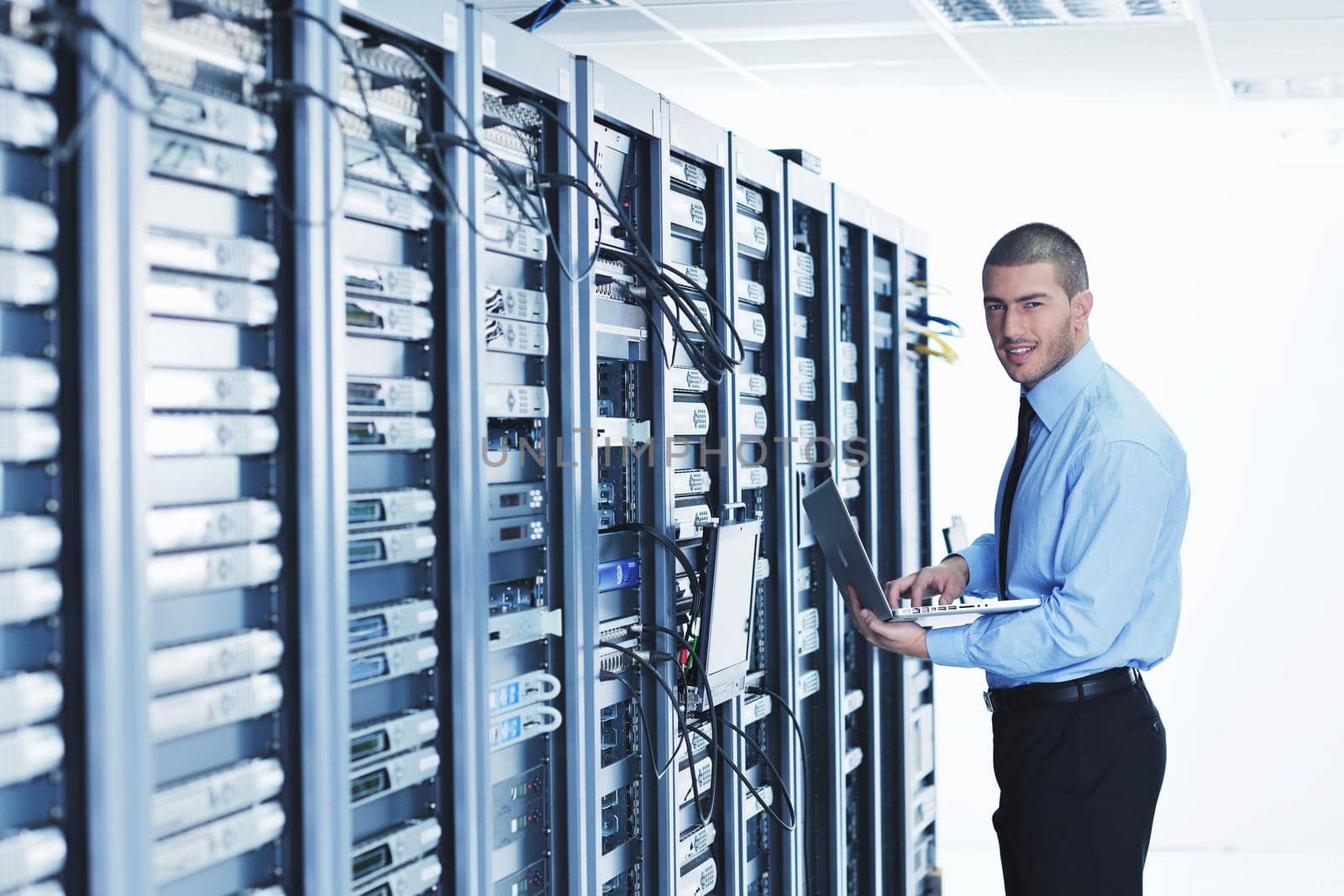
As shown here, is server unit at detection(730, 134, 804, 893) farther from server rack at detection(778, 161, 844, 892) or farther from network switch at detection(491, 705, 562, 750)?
network switch at detection(491, 705, 562, 750)

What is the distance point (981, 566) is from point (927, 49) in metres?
1.92

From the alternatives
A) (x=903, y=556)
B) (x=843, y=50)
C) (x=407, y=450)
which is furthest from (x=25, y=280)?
(x=843, y=50)

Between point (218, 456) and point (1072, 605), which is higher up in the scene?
point (218, 456)

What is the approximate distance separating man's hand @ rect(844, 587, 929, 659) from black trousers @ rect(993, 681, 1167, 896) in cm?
23

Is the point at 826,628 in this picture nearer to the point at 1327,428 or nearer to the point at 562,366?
the point at 562,366

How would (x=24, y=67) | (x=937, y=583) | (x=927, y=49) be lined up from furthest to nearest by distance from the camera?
(x=927, y=49)
(x=937, y=583)
(x=24, y=67)

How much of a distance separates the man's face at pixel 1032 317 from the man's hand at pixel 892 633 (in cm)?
52

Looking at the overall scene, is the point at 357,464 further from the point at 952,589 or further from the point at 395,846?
the point at 952,589

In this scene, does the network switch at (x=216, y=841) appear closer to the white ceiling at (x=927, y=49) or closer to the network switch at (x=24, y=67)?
the network switch at (x=24, y=67)

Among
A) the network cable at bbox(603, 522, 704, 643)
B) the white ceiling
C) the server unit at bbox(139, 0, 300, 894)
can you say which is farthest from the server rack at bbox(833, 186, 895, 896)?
the server unit at bbox(139, 0, 300, 894)

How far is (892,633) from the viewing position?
2646 mm

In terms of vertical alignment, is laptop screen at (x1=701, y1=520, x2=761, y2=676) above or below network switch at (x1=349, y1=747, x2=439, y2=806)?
above

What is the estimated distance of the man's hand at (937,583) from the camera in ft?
9.77

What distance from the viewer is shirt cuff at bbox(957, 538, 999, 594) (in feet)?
10.1
